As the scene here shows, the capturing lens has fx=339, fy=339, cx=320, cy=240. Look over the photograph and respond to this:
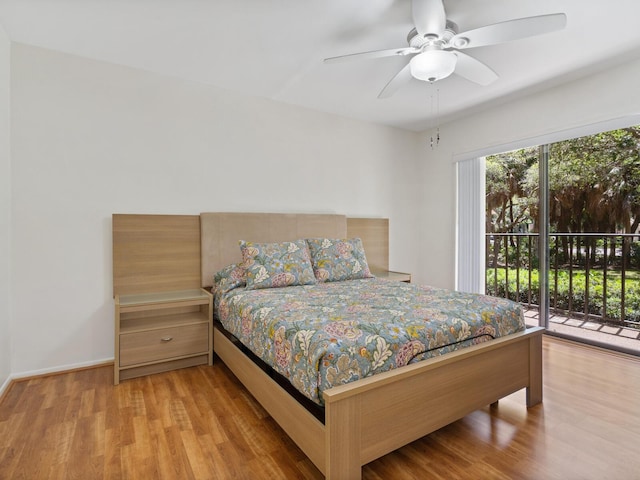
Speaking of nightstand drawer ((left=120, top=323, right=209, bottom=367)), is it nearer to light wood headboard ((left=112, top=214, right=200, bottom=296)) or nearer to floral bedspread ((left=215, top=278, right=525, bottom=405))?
floral bedspread ((left=215, top=278, right=525, bottom=405))

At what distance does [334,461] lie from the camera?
52.0 inches

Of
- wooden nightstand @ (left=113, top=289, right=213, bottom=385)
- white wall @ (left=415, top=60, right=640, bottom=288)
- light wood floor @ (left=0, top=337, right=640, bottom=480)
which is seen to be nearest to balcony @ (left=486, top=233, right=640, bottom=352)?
white wall @ (left=415, top=60, right=640, bottom=288)

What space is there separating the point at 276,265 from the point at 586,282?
11.3 ft

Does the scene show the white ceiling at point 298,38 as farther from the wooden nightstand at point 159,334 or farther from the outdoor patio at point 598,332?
the outdoor patio at point 598,332

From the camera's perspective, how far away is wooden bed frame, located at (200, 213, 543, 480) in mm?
1342

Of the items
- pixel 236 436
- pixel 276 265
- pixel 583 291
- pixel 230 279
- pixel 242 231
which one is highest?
pixel 242 231

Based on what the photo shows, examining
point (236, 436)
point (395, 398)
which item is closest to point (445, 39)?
point (395, 398)

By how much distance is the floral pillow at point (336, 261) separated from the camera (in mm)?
3121

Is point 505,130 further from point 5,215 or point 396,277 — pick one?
point 5,215

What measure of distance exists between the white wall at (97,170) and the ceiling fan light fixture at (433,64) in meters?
1.78

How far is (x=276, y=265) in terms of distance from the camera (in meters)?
2.82

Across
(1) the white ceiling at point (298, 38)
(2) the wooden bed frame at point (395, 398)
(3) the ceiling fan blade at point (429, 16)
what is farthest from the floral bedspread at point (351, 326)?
(1) the white ceiling at point (298, 38)

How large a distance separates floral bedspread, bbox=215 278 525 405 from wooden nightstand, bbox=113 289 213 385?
279 millimetres

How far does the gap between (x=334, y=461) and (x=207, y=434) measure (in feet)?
2.74
